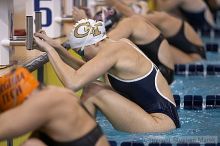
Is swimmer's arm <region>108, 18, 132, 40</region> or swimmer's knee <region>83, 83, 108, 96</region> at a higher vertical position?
swimmer's arm <region>108, 18, 132, 40</region>

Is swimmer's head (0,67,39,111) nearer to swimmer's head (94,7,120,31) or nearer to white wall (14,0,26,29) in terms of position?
swimmer's head (94,7,120,31)

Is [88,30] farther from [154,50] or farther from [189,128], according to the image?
[154,50]

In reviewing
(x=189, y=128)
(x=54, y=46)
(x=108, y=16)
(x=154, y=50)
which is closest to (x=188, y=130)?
(x=189, y=128)

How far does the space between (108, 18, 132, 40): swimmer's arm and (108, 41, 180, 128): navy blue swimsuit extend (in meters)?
1.04

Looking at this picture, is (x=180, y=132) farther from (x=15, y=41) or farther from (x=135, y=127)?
(x=15, y=41)

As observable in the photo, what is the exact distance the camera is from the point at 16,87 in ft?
12.9

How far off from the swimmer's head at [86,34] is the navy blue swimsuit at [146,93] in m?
0.26

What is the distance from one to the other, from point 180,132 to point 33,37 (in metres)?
1.19

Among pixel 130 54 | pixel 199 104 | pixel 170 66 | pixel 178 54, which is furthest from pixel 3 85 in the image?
pixel 178 54

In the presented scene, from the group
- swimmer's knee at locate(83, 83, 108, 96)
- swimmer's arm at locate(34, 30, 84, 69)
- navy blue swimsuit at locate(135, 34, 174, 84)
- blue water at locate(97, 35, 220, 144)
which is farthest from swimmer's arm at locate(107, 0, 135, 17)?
swimmer's knee at locate(83, 83, 108, 96)

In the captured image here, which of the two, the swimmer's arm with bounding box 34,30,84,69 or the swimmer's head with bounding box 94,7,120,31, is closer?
the swimmer's arm with bounding box 34,30,84,69

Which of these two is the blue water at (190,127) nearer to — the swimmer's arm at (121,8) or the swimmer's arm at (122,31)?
Result: the swimmer's arm at (122,31)

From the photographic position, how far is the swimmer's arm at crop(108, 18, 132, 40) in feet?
21.2

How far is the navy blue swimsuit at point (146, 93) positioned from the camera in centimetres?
538
